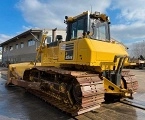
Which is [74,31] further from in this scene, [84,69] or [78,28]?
[84,69]

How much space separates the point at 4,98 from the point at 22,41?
30.0 meters

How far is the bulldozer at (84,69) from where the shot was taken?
6180mm

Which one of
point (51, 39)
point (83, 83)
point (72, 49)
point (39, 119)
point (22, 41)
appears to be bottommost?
point (39, 119)

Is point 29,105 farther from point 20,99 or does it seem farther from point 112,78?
point 112,78

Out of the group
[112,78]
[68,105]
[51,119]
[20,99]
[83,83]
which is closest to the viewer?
[83,83]

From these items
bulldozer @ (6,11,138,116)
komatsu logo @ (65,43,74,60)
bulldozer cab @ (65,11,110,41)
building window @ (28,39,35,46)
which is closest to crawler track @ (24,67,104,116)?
bulldozer @ (6,11,138,116)

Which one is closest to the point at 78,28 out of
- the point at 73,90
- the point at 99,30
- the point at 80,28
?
the point at 80,28

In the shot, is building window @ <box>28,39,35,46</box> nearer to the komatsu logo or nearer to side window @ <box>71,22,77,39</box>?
side window @ <box>71,22,77,39</box>

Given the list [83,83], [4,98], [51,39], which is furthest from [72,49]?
[4,98]

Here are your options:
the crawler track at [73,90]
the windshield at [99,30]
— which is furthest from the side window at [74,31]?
the crawler track at [73,90]

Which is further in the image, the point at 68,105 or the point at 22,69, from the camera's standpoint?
the point at 22,69

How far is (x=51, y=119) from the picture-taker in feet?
21.0

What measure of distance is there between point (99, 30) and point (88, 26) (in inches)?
24.8

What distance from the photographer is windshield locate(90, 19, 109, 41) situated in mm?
7281
